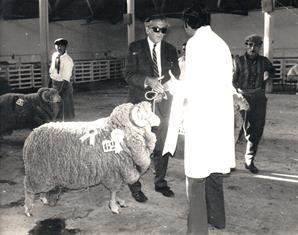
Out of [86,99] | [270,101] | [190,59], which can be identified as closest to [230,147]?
[190,59]

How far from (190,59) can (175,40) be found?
16093 millimetres

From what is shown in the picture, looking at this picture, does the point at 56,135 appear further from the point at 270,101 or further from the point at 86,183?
the point at 270,101

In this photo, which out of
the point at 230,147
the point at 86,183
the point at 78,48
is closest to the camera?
the point at 230,147

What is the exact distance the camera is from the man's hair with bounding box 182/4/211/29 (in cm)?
308

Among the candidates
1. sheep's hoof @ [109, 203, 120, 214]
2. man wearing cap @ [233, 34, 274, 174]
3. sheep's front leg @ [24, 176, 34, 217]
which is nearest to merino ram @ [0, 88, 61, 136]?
sheep's front leg @ [24, 176, 34, 217]

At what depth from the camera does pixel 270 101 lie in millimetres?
11672

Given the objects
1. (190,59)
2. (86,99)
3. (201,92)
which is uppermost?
(190,59)

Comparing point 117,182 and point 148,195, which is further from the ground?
point 117,182

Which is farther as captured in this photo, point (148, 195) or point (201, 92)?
point (148, 195)

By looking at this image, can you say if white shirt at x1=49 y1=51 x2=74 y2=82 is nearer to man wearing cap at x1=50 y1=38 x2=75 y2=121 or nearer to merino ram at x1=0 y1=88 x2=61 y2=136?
man wearing cap at x1=50 y1=38 x2=75 y2=121

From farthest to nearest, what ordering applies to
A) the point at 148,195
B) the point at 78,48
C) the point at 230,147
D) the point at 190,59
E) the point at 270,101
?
the point at 78,48 → the point at 270,101 → the point at 148,195 → the point at 230,147 → the point at 190,59

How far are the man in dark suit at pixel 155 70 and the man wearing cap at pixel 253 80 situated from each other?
106cm

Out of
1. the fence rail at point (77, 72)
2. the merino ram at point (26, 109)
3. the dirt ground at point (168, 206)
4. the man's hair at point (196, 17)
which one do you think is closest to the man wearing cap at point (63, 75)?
the merino ram at point (26, 109)

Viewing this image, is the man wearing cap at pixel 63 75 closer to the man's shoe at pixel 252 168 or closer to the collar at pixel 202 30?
the man's shoe at pixel 252 168
